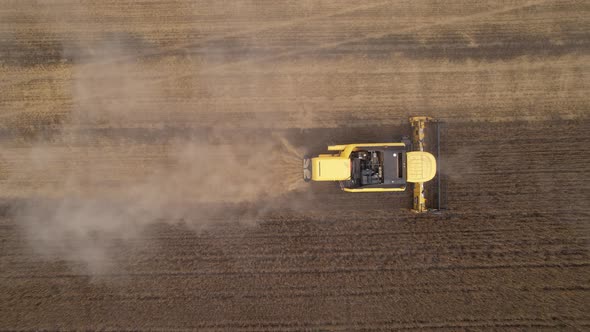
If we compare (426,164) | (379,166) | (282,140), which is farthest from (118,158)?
(426,164)

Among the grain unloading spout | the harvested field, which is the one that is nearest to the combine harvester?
the grain unloading spout

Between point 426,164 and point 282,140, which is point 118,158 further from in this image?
point 426,164

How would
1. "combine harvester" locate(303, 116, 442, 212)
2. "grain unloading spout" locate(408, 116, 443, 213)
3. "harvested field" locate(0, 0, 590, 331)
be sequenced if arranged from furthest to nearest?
"harvested field" locate(0, 0, 590, 331), "grain unloading spout" locate(408, 116, 443, 213), "combine harvester" locate(303, 116, 442, 212)

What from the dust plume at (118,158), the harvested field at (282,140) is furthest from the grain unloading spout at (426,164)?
the dust plume at (118,158)

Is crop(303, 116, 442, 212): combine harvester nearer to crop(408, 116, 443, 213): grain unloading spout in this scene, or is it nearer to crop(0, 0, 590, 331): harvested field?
crop(408, 116, 443, 213): grain unloading spout

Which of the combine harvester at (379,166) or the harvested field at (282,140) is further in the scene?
the harvested field at (282,140)

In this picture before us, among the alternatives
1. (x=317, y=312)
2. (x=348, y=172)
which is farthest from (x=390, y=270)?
(x=348, y=172)

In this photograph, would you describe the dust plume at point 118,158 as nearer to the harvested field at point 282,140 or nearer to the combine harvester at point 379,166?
the harvested field at point 282,140
